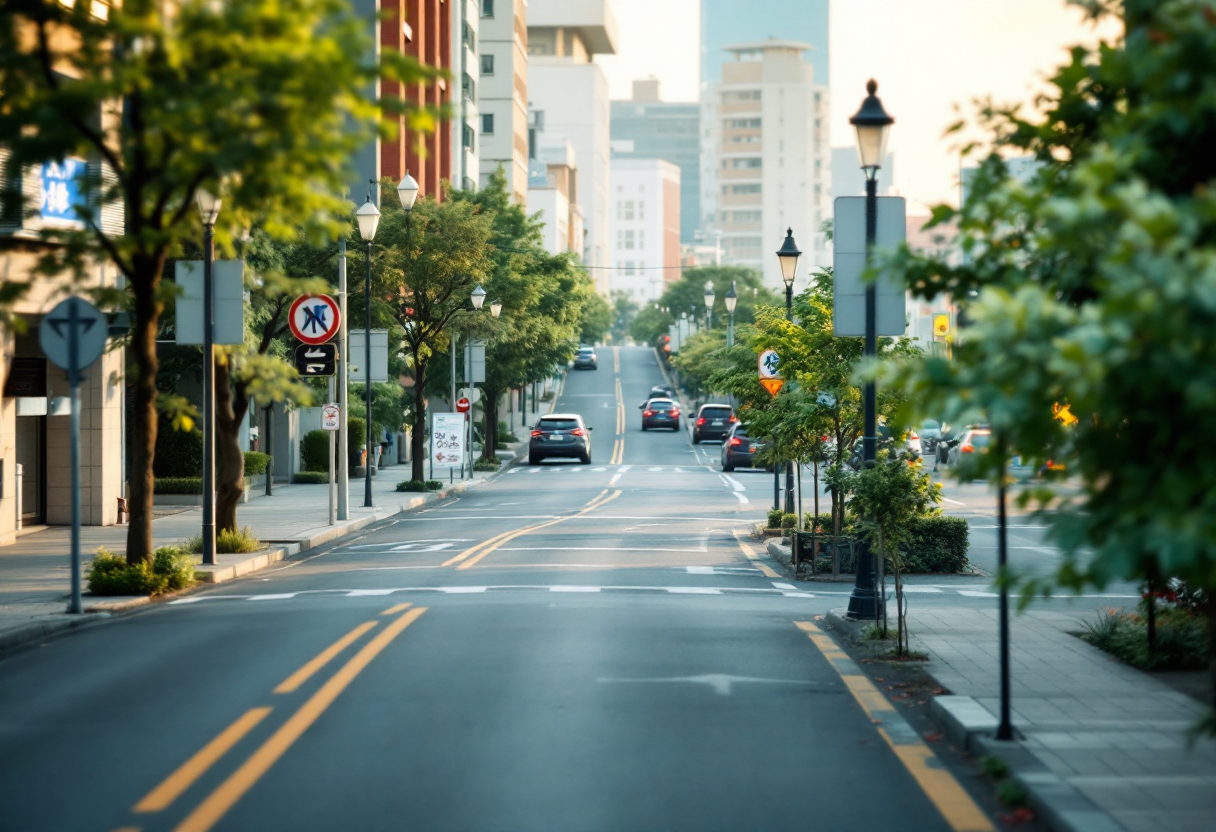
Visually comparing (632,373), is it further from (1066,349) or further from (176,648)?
(1066,349)

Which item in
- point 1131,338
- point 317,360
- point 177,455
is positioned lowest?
point 177,455

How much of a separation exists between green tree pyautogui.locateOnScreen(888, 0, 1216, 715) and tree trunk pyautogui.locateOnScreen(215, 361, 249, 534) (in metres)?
17.6

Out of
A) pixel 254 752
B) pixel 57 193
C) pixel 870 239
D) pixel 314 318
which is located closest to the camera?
pixel 254 752

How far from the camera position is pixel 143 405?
16.4m

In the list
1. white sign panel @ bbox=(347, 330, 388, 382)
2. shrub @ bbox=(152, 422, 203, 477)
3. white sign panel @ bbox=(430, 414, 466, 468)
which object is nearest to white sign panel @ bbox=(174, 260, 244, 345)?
→ white sign panel @ bbox=(347, 330, 388, 382)

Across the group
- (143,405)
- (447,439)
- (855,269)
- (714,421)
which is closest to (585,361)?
(714,421)

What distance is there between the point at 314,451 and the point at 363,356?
45.9ft

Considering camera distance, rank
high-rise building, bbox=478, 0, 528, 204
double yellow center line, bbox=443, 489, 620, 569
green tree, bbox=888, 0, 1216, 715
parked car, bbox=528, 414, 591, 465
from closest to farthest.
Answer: green tree, bbox=888, 0, 1216, 715 < double yellow center line, bbox=443, 489, 620, 569 < parked car, bbox=528, 414, 591, 465 < high-rise building, bbox=478, 0, 528, 204

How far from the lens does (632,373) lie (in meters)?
129

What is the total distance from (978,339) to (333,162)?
Answer: 3.91 metres

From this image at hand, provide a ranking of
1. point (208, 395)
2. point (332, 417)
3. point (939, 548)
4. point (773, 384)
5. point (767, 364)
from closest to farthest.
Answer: point (208, 395) → point (939, 548) → point (767, 364) → point (773, 384) → point (332, 417)

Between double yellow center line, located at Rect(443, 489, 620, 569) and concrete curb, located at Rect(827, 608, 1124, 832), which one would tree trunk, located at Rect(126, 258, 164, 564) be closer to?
double yellow center line, located at Rect(443, 489, 620, 569)

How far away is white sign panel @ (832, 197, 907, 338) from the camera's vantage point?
1468cm

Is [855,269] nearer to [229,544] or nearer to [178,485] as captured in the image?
[229,544]
